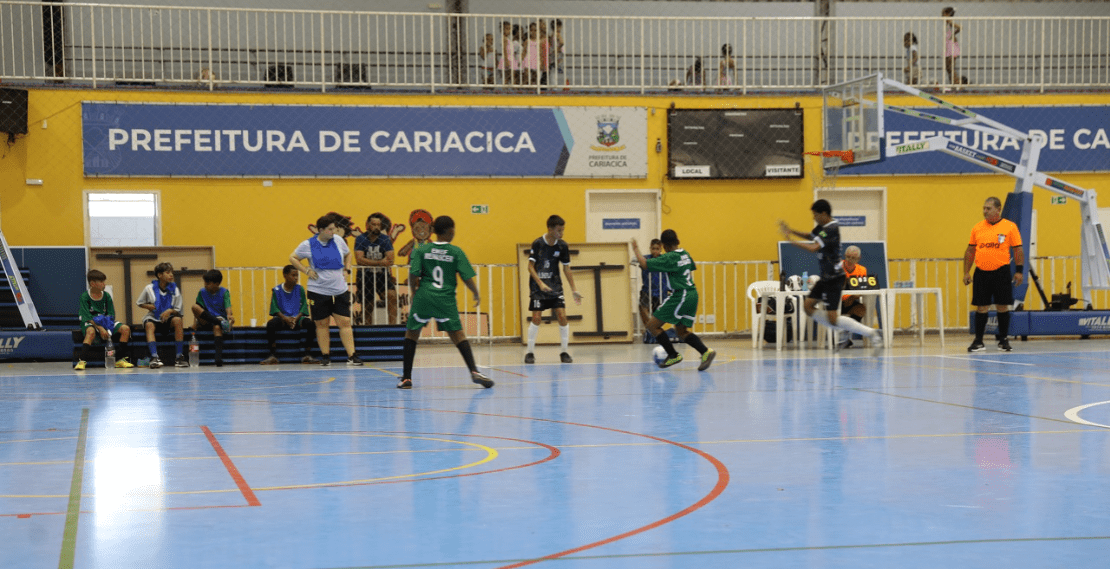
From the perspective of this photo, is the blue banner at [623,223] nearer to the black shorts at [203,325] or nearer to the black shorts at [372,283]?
the black shorts at [372,283]

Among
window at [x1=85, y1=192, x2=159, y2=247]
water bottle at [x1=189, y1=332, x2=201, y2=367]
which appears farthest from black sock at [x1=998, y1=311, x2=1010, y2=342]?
window at [x1=85, y1=192, x2=159, y2=247]

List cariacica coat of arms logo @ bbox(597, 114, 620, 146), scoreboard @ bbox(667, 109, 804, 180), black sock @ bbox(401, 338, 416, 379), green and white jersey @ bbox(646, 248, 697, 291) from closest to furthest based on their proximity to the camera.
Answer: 1. black sock @ bbox(401, 338, 416, 379)
2. green and white jersey @ bbox(646, 248, 697, 291)
3. cariacica coat of arms logo @ bbox(597, 114, 620, 146)
4. scoreboard @ bbox(667, 109, 804, 180)

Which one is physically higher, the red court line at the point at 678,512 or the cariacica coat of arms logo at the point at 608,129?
the cariacica coat of arms logo at the point at 608,129

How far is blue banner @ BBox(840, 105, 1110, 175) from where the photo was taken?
63.7ft

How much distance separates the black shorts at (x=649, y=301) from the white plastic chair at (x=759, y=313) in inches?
60.6

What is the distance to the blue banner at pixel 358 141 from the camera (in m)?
17.2

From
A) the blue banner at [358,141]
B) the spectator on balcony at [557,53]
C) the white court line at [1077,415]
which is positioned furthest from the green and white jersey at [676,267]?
the spectator on balcony at [557,53]

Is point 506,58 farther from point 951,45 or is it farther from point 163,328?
point 163,328

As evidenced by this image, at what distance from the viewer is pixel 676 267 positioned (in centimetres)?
1178

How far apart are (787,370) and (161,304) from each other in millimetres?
8044

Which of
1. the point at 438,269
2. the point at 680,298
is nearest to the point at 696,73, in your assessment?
the point at 680,298

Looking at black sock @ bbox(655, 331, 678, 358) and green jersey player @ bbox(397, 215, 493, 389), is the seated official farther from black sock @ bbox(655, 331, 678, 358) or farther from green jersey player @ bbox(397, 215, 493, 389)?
green jersey player @ bbox(397, 215, 493, 389)

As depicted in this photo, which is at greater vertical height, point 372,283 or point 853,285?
point 372,283

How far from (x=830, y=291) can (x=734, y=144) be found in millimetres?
6342
